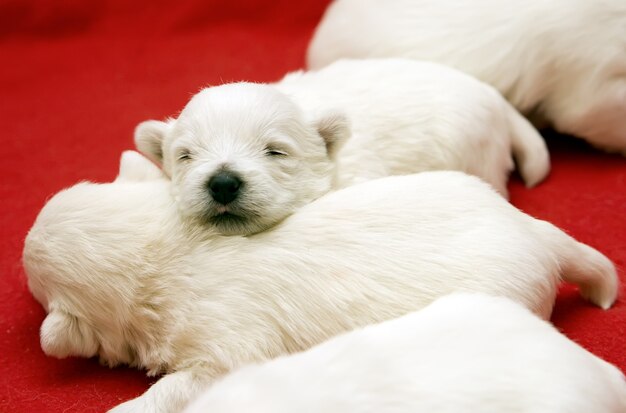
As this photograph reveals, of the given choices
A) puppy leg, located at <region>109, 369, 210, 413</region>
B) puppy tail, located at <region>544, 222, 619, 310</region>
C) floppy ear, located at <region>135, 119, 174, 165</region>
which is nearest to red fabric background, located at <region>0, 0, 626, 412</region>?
puppy tail, located at <region>544, 222, 619, 310</region>

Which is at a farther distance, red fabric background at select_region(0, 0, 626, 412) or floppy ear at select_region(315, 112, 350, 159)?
floppy ear at select_region(315, 112, 350, 159)

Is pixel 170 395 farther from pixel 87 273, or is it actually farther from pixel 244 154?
pixel 244 154

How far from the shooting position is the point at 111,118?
269 cm

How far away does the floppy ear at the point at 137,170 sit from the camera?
1827mm

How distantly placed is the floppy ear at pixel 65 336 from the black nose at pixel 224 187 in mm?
367

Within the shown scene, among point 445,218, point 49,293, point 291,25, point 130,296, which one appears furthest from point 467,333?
point 291,25

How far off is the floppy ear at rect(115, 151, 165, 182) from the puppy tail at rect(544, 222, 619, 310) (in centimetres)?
92

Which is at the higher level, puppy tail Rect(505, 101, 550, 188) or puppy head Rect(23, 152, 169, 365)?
puppy head Rect(23, 152, 169, 365)

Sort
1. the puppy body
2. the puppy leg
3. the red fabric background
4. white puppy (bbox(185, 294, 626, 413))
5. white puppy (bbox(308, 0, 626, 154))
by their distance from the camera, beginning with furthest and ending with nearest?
white puppy (bbox(308, 0, 626, 154)), the puppy body, the red fabric background, the puppy leg, white puppy (bbox(185, 294, 626, 413))

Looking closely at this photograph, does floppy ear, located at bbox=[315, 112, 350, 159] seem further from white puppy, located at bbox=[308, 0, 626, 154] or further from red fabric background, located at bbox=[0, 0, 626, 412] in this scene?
white puppy, located at bbox=[308, 0, 626, 154]

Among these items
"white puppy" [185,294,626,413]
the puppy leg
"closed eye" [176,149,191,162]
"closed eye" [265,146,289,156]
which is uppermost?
"closed eye" [176,149,191,162]

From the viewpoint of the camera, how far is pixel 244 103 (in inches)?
65.6

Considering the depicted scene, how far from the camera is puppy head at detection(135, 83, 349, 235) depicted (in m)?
1.57

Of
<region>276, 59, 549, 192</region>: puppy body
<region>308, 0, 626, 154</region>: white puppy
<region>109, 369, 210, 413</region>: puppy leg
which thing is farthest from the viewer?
<region>308, 0, 626, 154</region>: white puppy
